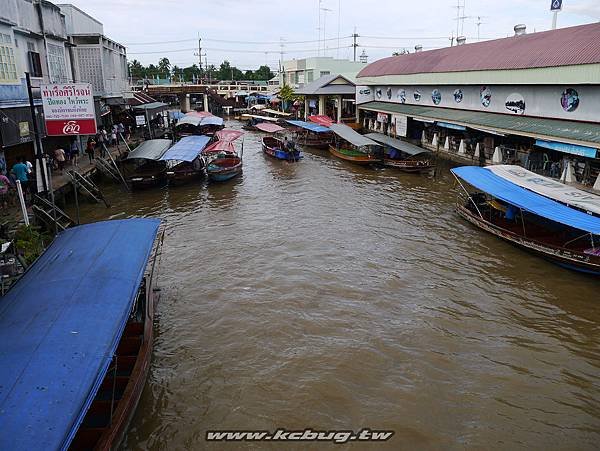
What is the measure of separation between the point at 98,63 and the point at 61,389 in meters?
27.0

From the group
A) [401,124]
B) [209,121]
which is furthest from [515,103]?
[209,121]

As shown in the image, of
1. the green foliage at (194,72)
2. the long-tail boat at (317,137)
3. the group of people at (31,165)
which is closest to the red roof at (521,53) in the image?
the long-tail boat at (317,137)

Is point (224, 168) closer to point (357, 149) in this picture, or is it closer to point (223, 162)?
point (223, 162)

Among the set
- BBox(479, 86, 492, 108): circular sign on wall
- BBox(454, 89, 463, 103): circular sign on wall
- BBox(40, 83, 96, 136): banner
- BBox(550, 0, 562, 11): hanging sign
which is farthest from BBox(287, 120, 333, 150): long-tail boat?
BBox(40, 83, 96, 136): banner

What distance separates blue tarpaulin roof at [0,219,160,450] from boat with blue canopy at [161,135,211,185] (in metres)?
13.6

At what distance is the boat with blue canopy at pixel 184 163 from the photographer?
23.0 m

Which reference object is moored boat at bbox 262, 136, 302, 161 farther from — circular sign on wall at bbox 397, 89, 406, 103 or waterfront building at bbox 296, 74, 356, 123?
waterfront building at bbox 296, 74, 356, 123

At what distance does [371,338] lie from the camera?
33.7 ft

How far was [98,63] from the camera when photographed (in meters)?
27.7

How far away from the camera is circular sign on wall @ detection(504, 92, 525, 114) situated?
73.9 ft

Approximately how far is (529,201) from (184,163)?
17457 millimetres

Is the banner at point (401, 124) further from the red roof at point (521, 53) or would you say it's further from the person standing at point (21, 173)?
the person standing at point (21, 173)

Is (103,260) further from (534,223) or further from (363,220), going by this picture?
(534,223)

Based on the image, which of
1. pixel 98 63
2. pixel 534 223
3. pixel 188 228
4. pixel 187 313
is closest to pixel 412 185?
pixel 534 223
